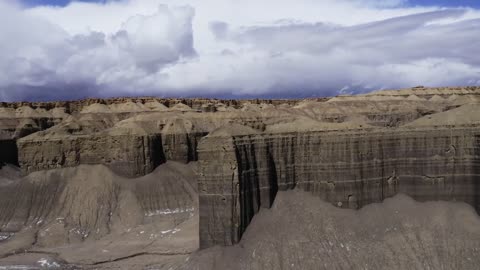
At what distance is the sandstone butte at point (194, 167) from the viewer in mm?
51438

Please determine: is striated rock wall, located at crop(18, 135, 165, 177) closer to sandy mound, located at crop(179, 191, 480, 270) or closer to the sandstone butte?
the sandstone butte

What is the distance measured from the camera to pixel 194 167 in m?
87.8

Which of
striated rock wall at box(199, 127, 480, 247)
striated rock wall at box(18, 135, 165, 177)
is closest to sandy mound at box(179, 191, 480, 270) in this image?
striated rock wall at box(199, 127, 480, 247)

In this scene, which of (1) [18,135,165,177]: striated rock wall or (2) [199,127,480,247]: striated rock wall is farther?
(1) [18,135,165,177]: striated rock wall

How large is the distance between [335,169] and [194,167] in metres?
37.2

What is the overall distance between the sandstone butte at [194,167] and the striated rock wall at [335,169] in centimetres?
8

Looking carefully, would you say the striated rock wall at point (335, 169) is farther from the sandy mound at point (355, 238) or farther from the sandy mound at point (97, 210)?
the sandy mound at point (97, 210)

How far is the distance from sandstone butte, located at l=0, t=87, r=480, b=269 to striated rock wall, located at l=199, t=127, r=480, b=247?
0.08 metres

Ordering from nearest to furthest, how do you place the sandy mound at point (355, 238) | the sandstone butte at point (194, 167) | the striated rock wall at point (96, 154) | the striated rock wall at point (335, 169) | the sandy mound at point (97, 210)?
1. the sandy mound at point (355, 238)
2. the striated rock wall at point (335, 169)
3. the sandstone butte at point (194, 167)
4. the sandy mound at point (97, 210)
5. the striated rock wall at point (96, 154)

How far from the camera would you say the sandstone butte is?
51438 millimetres

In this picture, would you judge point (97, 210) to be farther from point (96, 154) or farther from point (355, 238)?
point (355, 238)

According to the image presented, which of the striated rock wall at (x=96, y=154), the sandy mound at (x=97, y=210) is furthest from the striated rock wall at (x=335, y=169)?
the striated rock wall at (x=96, y=154)

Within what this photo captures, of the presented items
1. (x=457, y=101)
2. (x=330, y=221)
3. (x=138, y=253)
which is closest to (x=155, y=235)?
(x=138, y=253)

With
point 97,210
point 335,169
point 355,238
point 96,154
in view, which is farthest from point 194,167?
point 355,238
